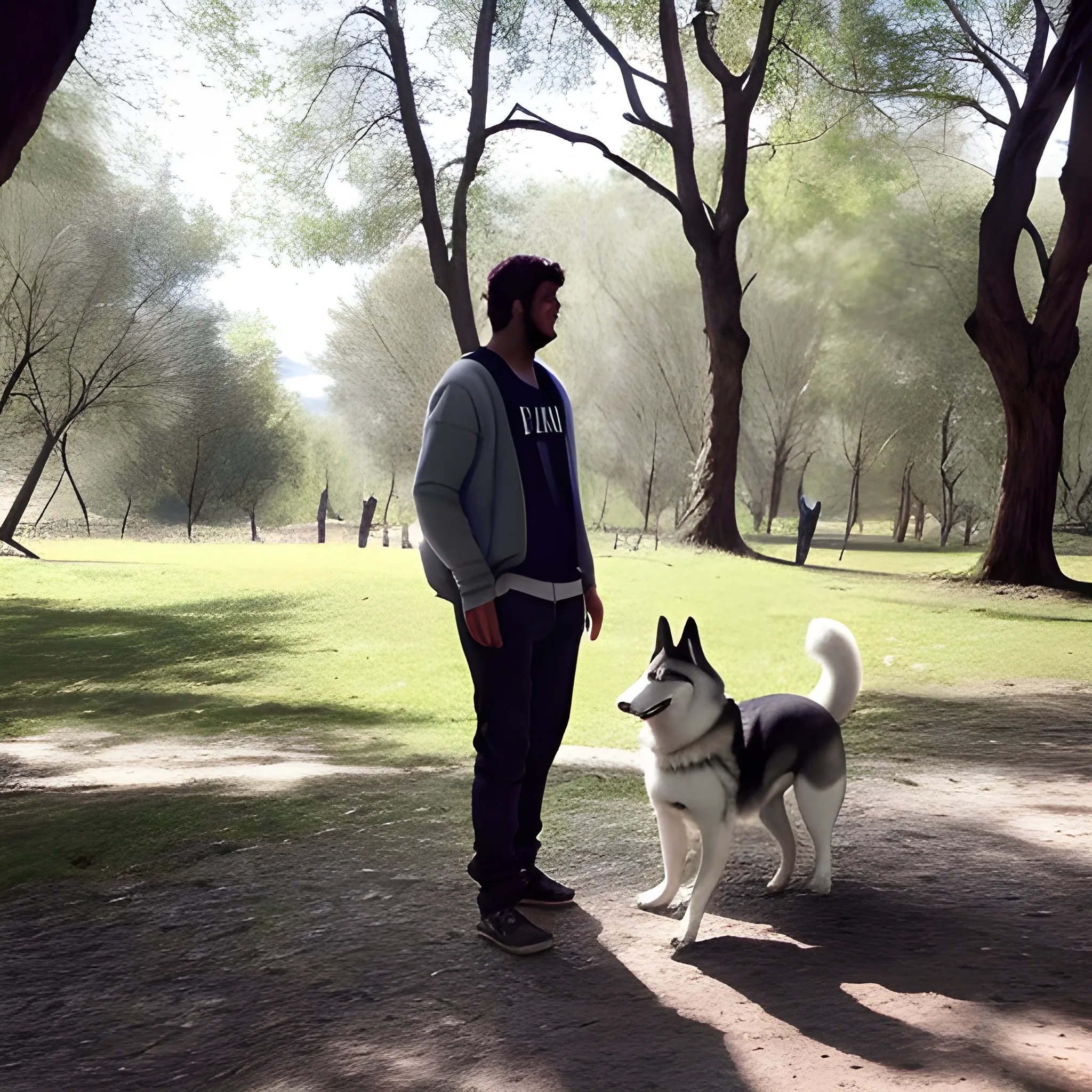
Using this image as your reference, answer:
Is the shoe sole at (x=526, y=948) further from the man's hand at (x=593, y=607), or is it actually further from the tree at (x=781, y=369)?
the tree at (x=781, y=369)

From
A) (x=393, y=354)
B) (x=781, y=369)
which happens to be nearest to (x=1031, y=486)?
(x=781, y=369)

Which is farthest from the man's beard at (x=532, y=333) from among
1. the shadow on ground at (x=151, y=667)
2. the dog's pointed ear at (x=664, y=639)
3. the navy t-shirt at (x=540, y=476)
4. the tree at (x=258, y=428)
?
the tree at (x=258, y=428)

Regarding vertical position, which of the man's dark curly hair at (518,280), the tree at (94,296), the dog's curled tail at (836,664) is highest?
the tree at (94,296)

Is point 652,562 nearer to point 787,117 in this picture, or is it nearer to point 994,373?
point 994,373

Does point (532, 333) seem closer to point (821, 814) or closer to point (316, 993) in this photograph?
point (821, 814)

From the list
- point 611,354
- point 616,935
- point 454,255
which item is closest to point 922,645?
point 616,935

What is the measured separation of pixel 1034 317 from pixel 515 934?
493 inches

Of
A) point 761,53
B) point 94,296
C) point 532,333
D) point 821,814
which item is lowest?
point 821,814

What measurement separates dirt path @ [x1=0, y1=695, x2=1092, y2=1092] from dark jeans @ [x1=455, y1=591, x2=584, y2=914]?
277mm

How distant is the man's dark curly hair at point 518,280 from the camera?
3303mm

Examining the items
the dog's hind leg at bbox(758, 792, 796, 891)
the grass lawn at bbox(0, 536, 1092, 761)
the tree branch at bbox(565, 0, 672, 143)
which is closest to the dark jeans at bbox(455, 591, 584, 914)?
the dog's hind leg at bbox(758, 792, 796, 891)

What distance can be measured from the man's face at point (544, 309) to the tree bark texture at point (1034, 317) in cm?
1166

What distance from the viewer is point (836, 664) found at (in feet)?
12.0

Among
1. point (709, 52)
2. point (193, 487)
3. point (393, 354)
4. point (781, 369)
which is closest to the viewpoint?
point (709, 52)
